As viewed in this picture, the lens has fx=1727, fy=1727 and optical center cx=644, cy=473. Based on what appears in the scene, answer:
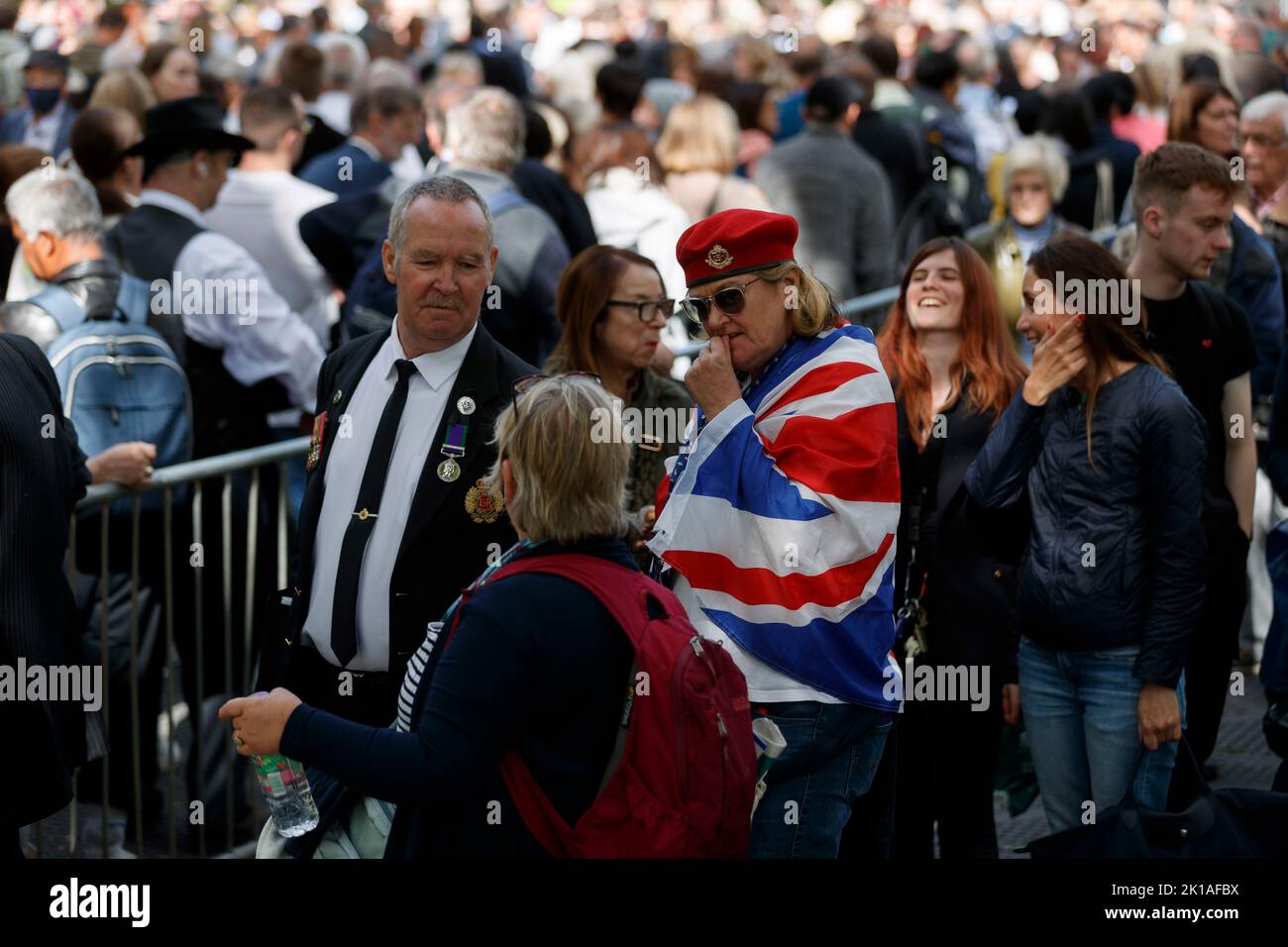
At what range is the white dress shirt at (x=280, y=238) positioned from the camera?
7445mm

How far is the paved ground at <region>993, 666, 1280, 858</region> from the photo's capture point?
589 cm

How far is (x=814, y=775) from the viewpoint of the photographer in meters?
3.79

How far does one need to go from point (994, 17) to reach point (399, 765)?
20931mm

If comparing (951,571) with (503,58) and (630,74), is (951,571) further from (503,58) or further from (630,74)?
(503,58)

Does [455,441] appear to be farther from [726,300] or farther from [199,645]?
[199,645]

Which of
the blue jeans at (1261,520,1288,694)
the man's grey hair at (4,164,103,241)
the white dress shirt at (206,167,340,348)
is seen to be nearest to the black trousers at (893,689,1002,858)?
the blue jeans at (1261,520,1288,694)

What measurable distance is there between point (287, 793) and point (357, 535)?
2.61 ft

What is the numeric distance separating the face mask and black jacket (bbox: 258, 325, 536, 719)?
26.9ft

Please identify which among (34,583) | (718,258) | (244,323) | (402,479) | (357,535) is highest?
(718,258)

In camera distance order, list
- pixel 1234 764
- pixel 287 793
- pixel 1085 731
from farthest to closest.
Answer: pixel 1234 764
pixel 1085 731
pixel 287 793

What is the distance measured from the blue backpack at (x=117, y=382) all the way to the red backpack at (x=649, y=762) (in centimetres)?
258

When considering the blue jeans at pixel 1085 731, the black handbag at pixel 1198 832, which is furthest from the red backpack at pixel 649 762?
the blue jeans at pixel 1085 731

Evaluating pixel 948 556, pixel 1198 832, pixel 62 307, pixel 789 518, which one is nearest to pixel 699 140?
pixel 62 307

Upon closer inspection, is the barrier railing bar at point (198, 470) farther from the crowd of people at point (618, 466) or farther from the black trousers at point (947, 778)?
the black trousers at point (947, 778)
